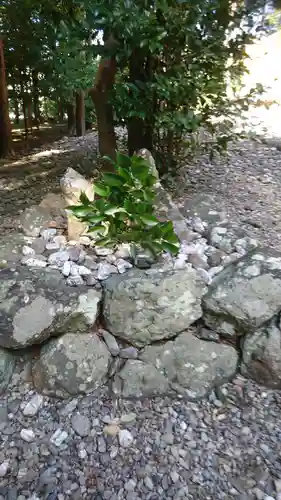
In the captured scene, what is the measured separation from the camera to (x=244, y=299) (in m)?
1.48

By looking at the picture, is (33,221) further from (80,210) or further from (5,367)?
(5,367)

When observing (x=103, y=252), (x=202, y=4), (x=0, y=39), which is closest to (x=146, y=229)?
(x=103, y=252)

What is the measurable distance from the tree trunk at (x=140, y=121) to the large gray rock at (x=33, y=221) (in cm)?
80

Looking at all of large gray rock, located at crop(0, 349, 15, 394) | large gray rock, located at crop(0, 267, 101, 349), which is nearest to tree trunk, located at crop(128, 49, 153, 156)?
large gray rock, located at crop(0, 267, 101, 349)

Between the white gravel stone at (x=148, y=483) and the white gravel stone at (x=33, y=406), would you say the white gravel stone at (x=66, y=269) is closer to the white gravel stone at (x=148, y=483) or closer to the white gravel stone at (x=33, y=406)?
the white gravel stone at (x=33, y=406)

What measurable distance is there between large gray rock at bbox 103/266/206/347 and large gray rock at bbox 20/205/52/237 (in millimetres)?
458

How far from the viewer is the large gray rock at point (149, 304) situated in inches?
57.6

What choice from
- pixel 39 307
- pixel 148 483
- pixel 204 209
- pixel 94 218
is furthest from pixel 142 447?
pixel 204 209

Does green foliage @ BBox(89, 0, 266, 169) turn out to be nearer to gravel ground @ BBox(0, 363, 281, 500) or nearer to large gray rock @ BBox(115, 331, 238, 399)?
large gray rock @ BBox(115, 331, 238, 399)

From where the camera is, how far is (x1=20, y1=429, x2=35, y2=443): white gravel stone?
1.33 metres

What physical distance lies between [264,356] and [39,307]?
877 millimetres

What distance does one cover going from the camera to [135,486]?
1198 millimetres

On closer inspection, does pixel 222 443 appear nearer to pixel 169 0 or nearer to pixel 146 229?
pixel 146 229

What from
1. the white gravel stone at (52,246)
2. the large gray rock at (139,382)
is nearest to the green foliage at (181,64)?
the white gravel stone at (52,246)
